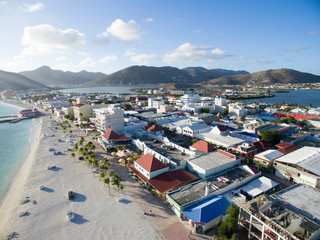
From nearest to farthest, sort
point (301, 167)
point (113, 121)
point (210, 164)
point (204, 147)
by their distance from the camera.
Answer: point (301, 167)
point (210, 164)
point (204, 147)
point (113, 121)

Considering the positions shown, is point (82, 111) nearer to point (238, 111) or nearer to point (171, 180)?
point (171, 180)

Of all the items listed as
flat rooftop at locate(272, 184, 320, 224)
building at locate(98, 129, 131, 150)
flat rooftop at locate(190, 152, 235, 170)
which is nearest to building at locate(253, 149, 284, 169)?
flat rooftop at locate(190, 152, 235, 170)

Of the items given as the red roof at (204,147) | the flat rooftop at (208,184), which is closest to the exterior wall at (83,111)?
the red roof at (204,147)

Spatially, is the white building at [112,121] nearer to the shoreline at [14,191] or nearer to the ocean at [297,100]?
the shoreline at [14,191]

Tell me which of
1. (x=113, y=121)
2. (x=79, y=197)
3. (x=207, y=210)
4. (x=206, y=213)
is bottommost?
(x=79, y=197)

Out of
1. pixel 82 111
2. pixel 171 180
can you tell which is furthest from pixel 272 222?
pixel 82 111

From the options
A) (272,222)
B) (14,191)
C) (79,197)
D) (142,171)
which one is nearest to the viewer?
(272,222)

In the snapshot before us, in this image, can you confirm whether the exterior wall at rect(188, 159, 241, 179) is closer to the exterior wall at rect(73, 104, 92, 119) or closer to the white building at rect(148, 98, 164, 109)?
the exterior wall at rect(73, 104, 92, 119)

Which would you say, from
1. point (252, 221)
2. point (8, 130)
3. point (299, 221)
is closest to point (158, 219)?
point (252, 221)

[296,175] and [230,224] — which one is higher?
[230,224]
